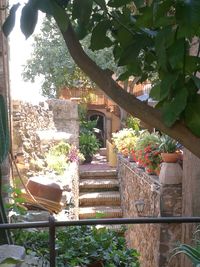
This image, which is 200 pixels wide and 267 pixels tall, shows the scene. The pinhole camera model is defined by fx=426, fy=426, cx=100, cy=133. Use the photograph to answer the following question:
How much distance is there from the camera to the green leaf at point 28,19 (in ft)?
2.93

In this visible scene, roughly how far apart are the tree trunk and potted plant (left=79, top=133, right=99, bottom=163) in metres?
10.6

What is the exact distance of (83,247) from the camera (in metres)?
2.98

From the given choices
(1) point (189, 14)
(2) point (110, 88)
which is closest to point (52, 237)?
(2) point (110, 88)

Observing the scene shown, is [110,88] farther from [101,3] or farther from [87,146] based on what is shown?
[87,146]

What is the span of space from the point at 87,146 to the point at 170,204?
10.4m

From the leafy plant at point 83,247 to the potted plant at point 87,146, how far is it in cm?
1209

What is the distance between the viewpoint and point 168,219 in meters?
1.50

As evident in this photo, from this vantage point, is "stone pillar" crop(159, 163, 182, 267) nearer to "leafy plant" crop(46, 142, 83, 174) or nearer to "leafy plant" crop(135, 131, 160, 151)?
"leafy plant" crop(135, 131, 160, 151)

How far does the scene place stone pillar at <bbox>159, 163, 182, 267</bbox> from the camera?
17.0ft

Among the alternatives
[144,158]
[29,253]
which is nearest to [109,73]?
[29,253]

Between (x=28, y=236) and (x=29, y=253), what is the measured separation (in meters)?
0.44

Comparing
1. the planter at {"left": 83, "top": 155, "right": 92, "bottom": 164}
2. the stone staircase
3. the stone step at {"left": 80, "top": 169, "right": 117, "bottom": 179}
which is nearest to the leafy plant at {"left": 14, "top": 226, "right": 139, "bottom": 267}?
the stone staircase

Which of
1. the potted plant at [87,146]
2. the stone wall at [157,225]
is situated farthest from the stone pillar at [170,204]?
the potted plant at [87,146]

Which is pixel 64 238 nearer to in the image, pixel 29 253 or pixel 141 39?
pixel 29 253
